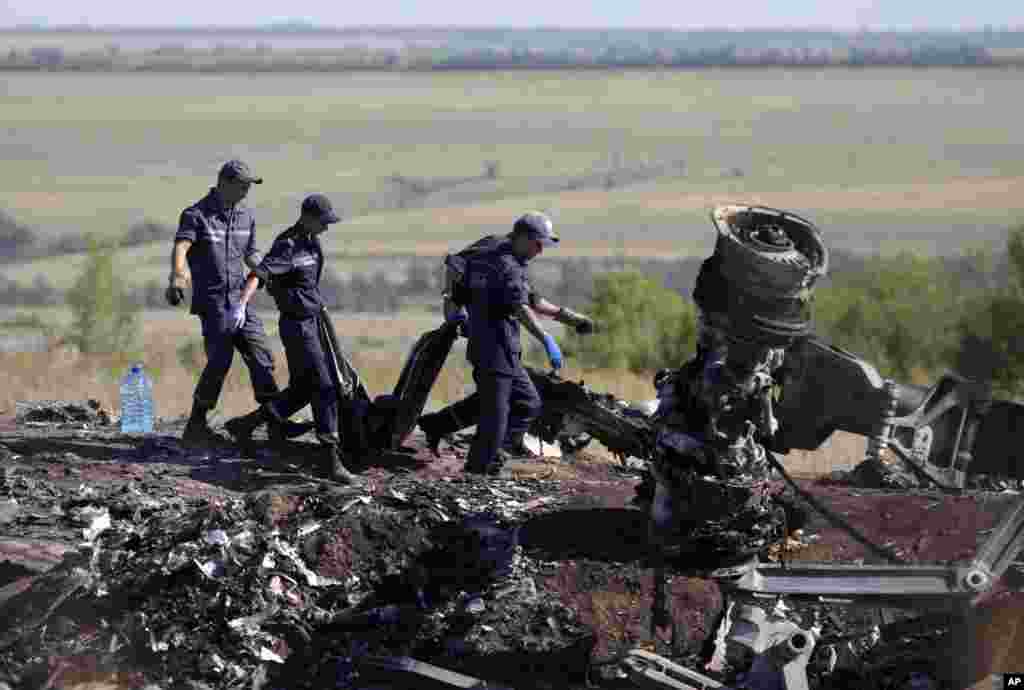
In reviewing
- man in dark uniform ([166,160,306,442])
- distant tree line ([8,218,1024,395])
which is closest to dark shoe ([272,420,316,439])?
man in dark uniform ([166,160,306,442])

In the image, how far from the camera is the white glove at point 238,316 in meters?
12.5

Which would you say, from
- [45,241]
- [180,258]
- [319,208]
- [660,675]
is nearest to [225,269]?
[180,258]

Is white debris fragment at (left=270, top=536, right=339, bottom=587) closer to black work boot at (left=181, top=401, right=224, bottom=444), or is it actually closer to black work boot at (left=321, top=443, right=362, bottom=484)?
black work boot at (left=321, top=443, right=362, bottom=484)

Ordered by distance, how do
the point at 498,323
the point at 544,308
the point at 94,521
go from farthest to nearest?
the point at 544,308, the point at 498,323, the point at 94,521

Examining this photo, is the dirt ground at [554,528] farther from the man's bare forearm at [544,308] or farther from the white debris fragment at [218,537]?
the man's bare forearm at [544,308]

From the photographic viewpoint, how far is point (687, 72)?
174125 mm

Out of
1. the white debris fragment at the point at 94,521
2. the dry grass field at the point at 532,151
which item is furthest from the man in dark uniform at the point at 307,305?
the dry grass field at the point at 532,151

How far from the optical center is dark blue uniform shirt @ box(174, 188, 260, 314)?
41.4 feet

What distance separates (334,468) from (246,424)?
100 cm

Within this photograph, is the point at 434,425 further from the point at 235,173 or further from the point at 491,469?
the point at 235,173

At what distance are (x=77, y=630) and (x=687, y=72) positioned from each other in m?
168

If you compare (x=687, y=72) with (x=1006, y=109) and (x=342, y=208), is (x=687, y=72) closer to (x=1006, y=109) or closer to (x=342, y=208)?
(x=1006, y=109)

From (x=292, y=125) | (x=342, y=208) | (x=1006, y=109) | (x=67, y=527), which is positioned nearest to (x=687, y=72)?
(x=1006, y=109)

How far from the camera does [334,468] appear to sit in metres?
11.9
